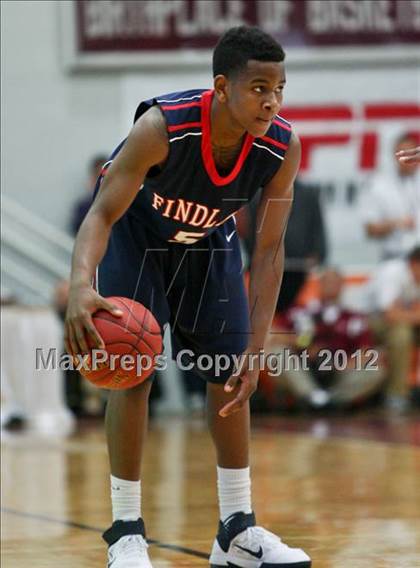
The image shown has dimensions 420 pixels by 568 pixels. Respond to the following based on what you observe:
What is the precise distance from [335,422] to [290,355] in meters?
0.62

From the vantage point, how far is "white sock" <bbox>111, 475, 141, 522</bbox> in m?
4.41

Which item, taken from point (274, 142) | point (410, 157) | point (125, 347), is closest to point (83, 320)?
point (125, 347)

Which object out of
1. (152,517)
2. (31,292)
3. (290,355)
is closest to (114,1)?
(31,292)

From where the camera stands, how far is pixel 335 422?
10211 mm

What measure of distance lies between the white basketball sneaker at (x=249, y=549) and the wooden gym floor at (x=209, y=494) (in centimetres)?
10

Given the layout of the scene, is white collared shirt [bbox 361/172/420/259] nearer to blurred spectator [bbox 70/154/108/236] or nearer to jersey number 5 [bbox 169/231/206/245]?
blurred spectator [bbox 70/154/108/236]

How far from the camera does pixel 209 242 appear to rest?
4555 mm

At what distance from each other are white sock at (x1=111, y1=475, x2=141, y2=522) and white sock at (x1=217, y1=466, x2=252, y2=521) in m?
0.31

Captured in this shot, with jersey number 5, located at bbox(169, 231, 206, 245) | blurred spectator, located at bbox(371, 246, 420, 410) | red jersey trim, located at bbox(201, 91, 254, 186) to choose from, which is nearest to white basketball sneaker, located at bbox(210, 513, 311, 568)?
jersey number 5, located at bbox(169, 231, 206, 245)

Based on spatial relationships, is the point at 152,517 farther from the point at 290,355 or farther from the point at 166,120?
the point at 290,355

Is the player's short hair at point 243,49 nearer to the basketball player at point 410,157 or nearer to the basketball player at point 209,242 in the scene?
the basketball player at point 209,242

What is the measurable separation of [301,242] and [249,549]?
6.86 metres

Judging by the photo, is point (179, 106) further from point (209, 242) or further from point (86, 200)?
point (86, 200)

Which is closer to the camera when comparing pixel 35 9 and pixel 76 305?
pixel 76 305
